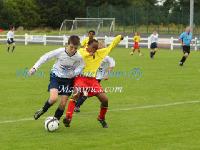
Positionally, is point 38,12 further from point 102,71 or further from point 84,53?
point 84,53

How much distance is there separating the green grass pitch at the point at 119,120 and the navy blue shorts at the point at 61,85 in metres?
0.73

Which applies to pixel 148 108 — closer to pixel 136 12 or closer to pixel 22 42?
pixel 22 42

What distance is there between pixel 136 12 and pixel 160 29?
12.2 ft

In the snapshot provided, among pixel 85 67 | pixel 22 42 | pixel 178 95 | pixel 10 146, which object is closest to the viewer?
pixel 10 146

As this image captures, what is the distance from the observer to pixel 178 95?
1756 cm

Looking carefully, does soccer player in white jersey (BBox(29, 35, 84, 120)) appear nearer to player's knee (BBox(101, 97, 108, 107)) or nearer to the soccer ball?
the soccer ball

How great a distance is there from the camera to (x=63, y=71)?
38.2ft

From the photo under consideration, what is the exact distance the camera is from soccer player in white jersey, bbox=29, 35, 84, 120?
37.4 ft

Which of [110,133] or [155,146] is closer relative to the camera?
[155,146]

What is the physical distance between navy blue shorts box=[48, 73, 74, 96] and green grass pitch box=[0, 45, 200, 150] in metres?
0.73

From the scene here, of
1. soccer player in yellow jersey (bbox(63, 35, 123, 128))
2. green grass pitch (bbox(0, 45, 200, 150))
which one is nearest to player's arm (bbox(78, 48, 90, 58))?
soccer player in yellow jersey (bbox(63, 35, 123, 128))

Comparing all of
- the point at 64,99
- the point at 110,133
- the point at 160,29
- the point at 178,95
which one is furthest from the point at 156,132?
the point at 160,29

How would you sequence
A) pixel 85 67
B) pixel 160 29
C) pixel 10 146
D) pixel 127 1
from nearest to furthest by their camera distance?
1. pixel 10 146
2. pixel 85 67
3. pixel 160 29
4. pixel 127 1

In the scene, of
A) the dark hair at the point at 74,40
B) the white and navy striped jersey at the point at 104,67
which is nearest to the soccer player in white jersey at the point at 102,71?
the white and navy striped jersey at the point at 104,67
